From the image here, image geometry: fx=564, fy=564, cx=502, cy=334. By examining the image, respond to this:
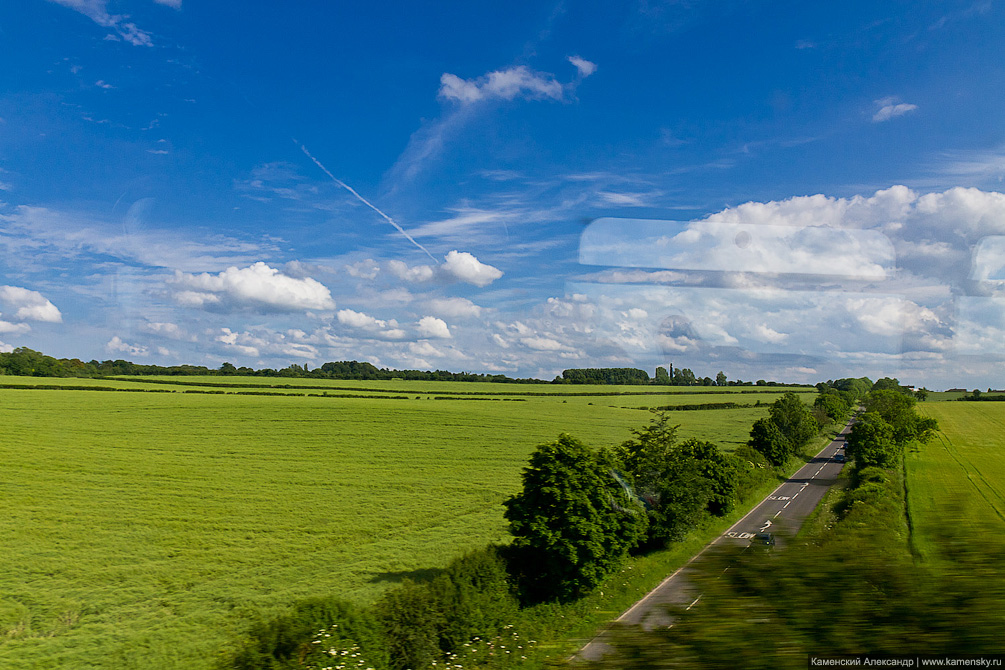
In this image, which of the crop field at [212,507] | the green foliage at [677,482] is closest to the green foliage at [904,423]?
the crop field at [212,507]

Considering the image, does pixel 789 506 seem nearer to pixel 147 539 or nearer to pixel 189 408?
pixel 147 539

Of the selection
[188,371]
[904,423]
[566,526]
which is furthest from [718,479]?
[188,371]

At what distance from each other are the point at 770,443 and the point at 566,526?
3815 cm

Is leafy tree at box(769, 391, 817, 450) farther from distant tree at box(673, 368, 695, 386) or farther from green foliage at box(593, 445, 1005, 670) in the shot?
green foliage at box(593, 445, 1005, 670)

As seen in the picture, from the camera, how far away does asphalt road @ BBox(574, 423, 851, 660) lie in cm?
304

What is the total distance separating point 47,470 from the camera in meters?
35.9

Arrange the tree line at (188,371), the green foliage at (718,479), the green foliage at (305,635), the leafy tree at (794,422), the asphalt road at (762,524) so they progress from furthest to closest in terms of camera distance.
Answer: the tree line at (188,371) → the leafy tree at (794,422) → the green foliage at (718,479) → the green foliage at (305,635) → the asphalt road at (762,524)

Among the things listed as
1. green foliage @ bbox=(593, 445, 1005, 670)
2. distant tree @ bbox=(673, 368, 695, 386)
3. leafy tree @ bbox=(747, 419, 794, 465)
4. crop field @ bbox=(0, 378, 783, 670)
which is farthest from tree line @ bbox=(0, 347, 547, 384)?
green foliage @ bbox=(593, 445, 1005, 670)

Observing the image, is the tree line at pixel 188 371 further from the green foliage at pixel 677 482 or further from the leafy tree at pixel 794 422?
the green foliage at pixel 677 482

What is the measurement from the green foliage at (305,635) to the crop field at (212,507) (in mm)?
1487

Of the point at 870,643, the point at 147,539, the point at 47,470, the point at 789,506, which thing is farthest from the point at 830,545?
the point at 47,470

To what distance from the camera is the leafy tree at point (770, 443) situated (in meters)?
49.6

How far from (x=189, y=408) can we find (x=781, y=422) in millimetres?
63780

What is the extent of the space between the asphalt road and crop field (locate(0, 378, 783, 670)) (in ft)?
35.0
